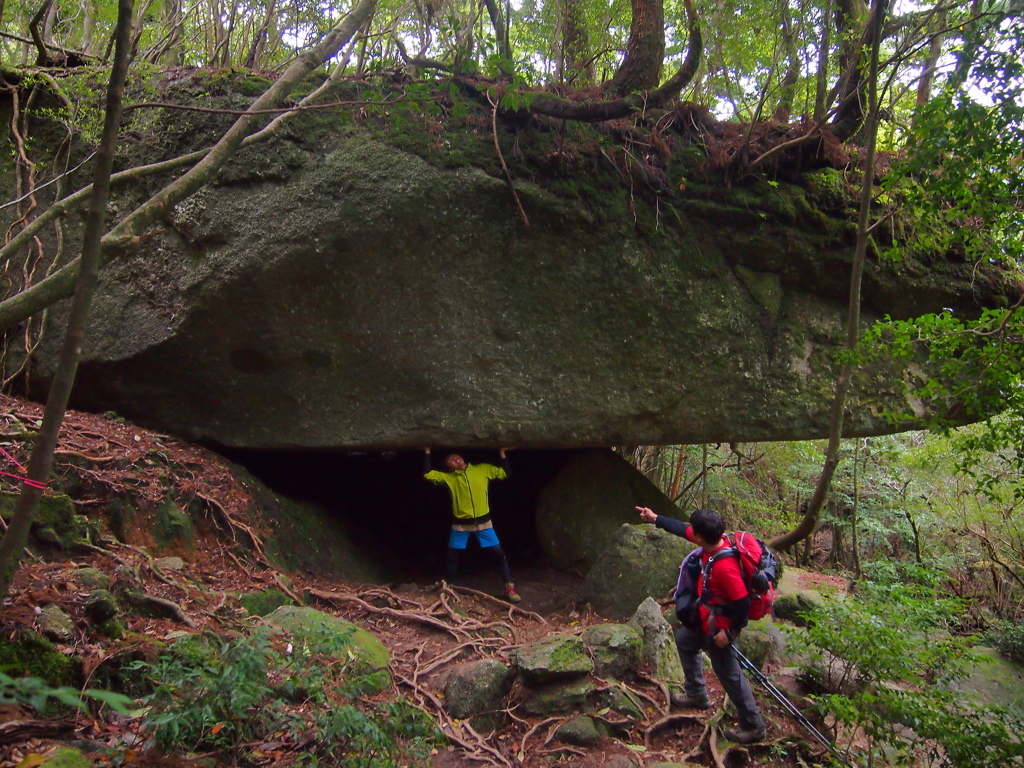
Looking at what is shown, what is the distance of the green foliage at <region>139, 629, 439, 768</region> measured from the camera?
228 cm

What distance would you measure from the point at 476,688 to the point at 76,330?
3058mm

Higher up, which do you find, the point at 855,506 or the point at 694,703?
the point at 694,703

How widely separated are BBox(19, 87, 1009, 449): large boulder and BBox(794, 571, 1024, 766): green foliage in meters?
2.79

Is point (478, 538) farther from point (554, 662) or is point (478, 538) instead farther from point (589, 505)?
point (554, 662)

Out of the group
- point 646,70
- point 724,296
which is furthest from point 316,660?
point 646,70

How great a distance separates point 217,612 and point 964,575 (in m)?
10.8

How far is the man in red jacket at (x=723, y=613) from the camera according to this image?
11.1ft

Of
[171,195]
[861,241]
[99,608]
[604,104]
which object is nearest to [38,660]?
[99,608]

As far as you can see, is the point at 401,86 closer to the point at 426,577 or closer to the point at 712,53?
the point at 712,53

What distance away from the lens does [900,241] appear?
6.95 metres

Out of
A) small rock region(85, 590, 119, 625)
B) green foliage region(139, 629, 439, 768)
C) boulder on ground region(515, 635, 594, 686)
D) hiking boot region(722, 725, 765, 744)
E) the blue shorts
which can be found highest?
Result: small rock region(85, 590, 119, 625)

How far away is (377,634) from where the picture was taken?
4.81 m

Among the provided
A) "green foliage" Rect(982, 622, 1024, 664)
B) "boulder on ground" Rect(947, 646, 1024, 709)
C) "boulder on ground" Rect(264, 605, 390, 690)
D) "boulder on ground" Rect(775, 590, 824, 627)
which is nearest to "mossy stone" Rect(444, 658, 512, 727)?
"boulder on ground" Rect(264, 605, 390, 690)

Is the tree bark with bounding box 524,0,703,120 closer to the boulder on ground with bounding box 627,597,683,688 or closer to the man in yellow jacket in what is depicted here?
the man in yellow jacket
